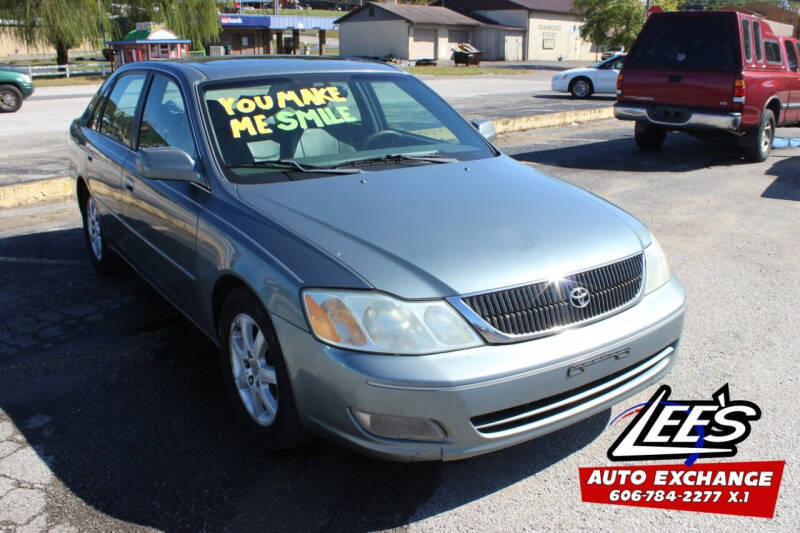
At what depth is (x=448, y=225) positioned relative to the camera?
301 cm

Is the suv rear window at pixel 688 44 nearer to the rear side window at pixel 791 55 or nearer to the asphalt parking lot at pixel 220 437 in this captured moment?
the rear side window at pixel 791 55

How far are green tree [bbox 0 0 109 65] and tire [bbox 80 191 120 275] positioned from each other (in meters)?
31.7

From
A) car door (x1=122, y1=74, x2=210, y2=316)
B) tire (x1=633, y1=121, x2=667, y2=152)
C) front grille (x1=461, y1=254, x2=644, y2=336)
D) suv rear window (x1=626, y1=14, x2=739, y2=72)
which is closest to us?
front grille (x1=461, y1=254, x2=644, y2=336)

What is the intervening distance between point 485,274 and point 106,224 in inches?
135

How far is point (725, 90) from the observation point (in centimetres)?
973

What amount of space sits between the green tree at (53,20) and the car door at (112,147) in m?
31.9

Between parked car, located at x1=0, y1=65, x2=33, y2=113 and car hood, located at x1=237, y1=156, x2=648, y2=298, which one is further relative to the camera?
parked car, located at x1=0, y1=65, x2=33, y2=113

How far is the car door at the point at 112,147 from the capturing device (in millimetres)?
4594

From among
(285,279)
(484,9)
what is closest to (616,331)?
(285,279)

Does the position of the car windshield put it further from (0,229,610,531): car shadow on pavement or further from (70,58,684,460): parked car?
(0,229,610,531): car shadow on pavement

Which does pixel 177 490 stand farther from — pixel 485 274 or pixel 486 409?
pixel 485 274

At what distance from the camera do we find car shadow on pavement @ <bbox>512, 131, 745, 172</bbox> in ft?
33.8

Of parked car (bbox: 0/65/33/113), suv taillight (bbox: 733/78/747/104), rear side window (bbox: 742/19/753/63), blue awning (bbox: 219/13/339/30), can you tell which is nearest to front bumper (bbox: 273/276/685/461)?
suv taillight (bbox: 733/78/747/104)

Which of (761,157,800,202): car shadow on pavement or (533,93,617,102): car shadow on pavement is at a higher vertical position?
(533,93,617,102): car shadow on pavement
